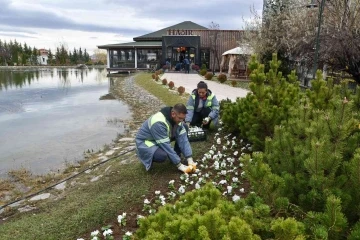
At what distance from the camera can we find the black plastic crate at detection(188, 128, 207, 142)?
22.5 feet

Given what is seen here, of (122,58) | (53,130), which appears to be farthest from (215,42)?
(53,130)

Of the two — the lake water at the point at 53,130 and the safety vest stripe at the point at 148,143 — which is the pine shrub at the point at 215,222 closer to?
the safety vest stripe at the point at 148,143

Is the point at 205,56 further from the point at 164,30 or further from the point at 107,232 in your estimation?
the point at 107,232

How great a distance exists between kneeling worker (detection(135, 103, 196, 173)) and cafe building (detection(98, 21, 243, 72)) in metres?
30.7

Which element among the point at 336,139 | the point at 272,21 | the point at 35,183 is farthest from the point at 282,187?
the point at 272,21

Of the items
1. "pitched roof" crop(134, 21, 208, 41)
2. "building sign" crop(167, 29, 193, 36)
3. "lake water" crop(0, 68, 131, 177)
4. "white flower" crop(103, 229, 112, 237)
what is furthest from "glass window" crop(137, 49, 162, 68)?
"white flower" crop(103, 229, 112, 237)

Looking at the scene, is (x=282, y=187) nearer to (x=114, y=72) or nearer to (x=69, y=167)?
(x=69, y=167)

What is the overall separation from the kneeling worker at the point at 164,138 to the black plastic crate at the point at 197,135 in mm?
1474

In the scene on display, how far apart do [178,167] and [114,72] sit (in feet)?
137

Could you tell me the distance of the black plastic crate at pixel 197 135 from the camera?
686cm

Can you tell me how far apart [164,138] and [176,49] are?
34.9 metres

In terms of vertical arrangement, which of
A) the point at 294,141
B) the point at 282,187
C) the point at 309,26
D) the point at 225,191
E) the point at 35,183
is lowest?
the point at 35,183

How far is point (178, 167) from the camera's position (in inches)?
201

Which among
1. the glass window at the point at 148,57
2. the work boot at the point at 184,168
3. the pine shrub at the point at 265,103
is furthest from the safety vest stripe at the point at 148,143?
the glass window at the point at 148,57
